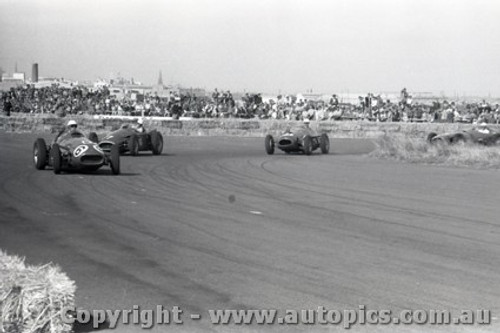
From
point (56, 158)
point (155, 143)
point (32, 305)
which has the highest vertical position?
point (32, 305)

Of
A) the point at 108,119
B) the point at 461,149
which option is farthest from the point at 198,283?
the point at 108,119

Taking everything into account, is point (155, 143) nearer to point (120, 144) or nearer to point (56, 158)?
point (120, 144)

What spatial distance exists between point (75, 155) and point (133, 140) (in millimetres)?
7542

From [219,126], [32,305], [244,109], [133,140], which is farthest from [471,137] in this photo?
[32,305]

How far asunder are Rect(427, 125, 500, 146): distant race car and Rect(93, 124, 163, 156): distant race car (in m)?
9.96

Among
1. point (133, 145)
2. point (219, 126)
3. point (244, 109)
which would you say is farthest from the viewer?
point (244, 109)

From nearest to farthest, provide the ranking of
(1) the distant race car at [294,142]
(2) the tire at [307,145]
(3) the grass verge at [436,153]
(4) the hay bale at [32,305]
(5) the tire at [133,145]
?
(4) the hay bale at [32,305]
(3) the grass verge at [436,153]
(5) the tire at [133,145]
(2) the tire at [307,145]
(1) the distant race car at [294,142]

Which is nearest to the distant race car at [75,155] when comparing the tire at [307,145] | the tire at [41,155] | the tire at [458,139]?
the tire at [41,155]

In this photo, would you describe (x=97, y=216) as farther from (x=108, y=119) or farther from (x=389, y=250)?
(x=108, y=119)

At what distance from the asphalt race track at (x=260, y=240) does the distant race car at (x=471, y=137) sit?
11.1 meters

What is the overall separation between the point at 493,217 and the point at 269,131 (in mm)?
35282

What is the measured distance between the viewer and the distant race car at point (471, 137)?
103 feet

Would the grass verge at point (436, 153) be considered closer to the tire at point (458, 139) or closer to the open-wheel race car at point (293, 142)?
the tire at point (458, 139)

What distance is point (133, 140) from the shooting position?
87.5 feet
